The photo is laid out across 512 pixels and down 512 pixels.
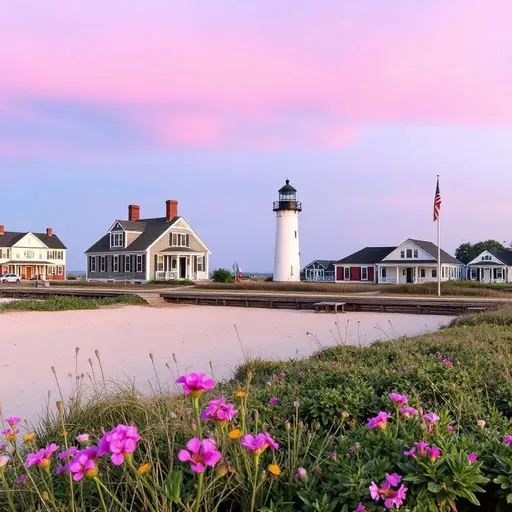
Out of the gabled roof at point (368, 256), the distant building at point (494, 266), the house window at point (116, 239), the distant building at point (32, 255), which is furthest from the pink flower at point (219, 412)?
the distant building at point (32, 255)

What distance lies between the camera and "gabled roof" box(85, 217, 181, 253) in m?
56.1

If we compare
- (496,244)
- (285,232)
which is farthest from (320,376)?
(496,244)

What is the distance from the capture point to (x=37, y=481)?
3.24 meters

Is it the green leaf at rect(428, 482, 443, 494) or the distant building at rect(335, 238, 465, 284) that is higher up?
the distant building at rect(335, 238, 465, 284)

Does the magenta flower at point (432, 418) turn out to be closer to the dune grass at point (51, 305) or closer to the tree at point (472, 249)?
the dune grass at point (51, 305)

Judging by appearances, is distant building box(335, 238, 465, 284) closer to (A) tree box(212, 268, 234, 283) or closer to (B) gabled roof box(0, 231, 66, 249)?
(A) tree box(212, 268, 234, 283)

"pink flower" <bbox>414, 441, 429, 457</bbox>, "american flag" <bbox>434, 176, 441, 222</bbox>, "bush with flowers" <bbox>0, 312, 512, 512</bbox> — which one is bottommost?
"bush with flowers" <bbox>0, 312, 512, 512</bbox>

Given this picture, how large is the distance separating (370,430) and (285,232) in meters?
51.8

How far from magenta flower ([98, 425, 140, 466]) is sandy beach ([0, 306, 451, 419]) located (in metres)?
5.45

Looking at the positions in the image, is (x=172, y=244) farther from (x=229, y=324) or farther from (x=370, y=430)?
(x=370, y=430)

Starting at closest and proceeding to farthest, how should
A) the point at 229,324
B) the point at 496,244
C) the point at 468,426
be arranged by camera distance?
the point at 468,426, the point at 229,324, the point at 496,244

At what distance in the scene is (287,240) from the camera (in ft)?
180

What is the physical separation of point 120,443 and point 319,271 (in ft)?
266

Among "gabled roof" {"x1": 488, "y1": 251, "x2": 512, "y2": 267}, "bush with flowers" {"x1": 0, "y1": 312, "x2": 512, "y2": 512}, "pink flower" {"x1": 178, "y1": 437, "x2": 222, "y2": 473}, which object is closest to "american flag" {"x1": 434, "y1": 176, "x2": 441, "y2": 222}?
"bush with flowers" {"x1": 0, "y1": 312, "x2": 512, "y2": 512}
